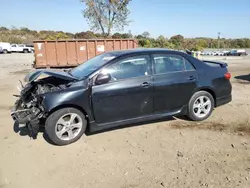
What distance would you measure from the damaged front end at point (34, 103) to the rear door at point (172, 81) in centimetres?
170

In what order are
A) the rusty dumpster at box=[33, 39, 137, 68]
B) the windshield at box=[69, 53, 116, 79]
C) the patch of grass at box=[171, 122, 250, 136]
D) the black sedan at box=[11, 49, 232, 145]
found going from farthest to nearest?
the rusty dumpster at box=[33, 39, 137, 68]
the patch of grass at box=[171, 122, 250, 136]
the windshield at box=[69, 53, 116, 79]
the black sedan at box=[11, 49, 232, 145]

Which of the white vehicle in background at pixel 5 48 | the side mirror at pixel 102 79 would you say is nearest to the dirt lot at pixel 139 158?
the side mirror at pixel 102 79

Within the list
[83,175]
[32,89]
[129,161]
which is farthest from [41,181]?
[32,89]

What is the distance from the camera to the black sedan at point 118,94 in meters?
4.10

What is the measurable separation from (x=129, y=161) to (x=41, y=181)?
4.12 ft

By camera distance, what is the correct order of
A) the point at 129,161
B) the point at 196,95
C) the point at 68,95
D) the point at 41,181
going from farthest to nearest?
1. the point at 196,95
2. the point at 68,95
3. the point at 129,161
4. the point at 41,181

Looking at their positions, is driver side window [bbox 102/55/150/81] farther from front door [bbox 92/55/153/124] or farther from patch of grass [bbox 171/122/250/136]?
patch of grass [bbox 171/122/250/136]

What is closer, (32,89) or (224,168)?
(224,168)

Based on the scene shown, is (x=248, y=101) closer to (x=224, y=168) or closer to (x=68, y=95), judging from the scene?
(x=224, y=168)

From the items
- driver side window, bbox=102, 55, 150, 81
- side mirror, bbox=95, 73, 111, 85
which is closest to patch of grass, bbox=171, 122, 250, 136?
driver side window, bbox=102, 55, 150, 81

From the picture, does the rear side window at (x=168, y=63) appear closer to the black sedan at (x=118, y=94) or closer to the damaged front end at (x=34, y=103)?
the black sedan at (x=118, y=94)

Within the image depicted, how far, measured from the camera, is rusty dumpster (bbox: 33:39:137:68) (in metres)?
16.0

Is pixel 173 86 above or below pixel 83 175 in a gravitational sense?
above

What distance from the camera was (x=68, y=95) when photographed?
4070 millimetres
